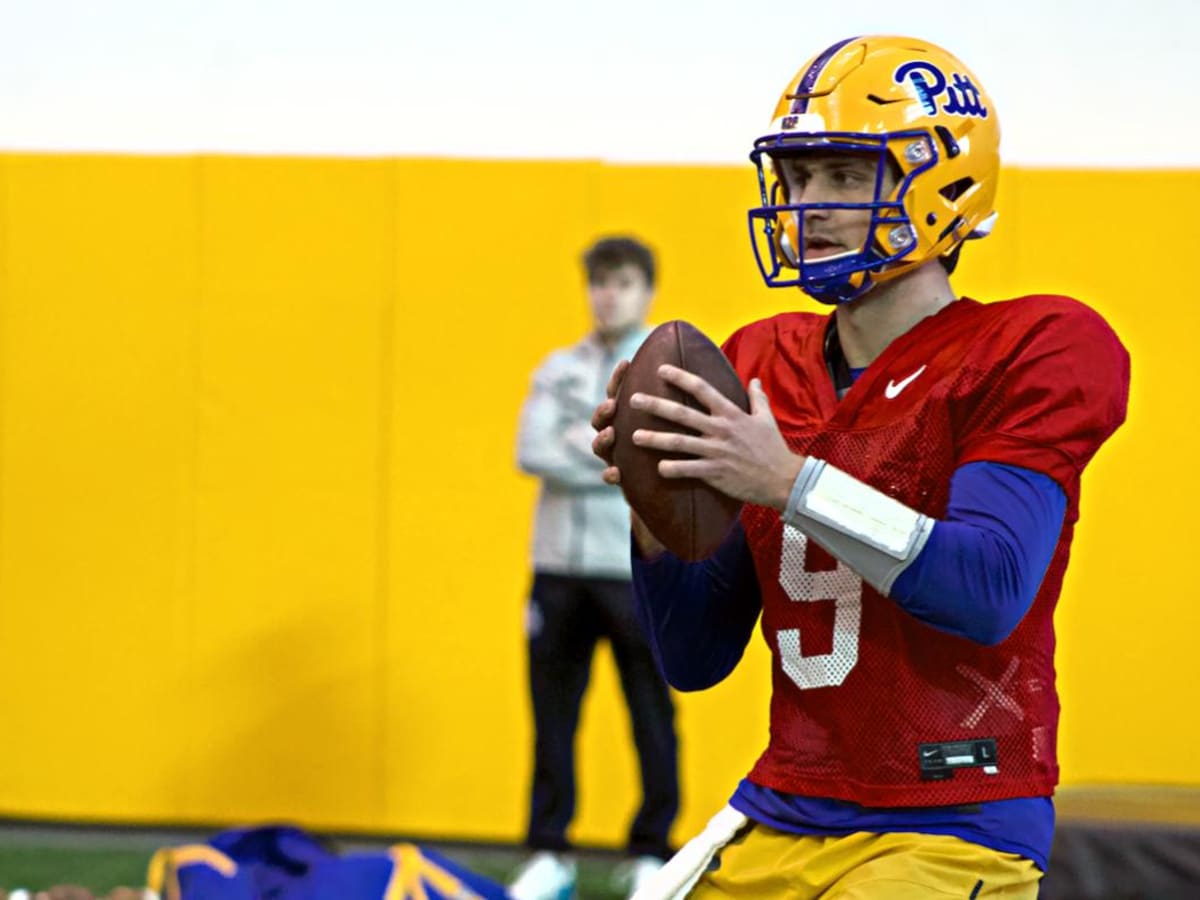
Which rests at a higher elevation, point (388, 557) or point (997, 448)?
point (997, 448)

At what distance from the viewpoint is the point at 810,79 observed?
185cm

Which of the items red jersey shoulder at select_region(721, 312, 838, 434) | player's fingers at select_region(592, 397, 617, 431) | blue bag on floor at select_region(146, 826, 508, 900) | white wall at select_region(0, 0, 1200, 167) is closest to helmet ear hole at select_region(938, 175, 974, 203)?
red jersey shoulder at select_region(721, 312, 838, 434)

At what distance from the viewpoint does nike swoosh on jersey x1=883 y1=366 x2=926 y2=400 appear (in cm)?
177

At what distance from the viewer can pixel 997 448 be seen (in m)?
1.62

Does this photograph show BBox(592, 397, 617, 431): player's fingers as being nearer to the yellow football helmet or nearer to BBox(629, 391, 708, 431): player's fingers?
BBox(629, 391, 708, 431): player's fingers

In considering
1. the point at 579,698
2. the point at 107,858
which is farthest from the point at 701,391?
the point at 107,858

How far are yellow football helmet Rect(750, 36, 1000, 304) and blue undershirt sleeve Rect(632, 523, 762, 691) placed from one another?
0.33 meters

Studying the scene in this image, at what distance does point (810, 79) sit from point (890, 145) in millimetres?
132

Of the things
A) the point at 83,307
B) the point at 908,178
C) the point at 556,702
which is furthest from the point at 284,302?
the point at 908,178

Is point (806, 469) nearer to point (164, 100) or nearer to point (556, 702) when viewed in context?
point (556, 702)

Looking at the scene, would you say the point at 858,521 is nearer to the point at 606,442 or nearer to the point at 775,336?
the point at 606,442

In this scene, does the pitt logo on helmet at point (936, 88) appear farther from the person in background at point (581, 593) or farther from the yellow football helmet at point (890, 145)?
the person in background at point (581, 593)

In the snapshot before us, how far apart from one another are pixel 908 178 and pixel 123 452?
11.6 ft

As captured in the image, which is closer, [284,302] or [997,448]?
[997,448]
